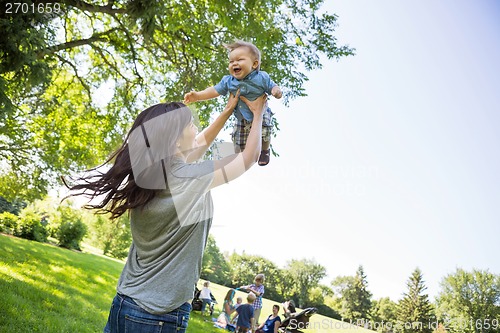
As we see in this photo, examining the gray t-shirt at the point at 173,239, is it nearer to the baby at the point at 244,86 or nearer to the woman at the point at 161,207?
the woman at the point at 161,207

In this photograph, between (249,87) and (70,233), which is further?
(70,233)

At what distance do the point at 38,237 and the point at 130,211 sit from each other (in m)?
23.5

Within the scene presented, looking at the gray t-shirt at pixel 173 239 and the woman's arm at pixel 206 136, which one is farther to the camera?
the woman's arm at pixel 206 136

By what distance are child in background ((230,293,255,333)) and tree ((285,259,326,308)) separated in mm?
33363

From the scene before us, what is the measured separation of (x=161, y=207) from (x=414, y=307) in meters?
58.6

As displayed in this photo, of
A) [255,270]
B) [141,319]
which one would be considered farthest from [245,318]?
[255,270]

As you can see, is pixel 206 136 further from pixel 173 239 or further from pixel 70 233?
pixel 70 233

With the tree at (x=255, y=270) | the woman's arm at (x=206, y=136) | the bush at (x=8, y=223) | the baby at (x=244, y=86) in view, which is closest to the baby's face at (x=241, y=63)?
the baby at (x=244, y=86)

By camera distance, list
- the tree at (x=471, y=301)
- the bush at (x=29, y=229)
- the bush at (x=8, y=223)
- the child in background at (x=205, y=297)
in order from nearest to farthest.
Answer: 1. the child in background at (x=205, y=297)
2. the bush at (x=29, y=229)
3. the bush at (x=8, y=223)
4. the tree at (x=471, y=301)

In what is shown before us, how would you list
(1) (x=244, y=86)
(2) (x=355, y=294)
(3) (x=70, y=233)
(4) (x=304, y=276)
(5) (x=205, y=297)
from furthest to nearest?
(2) (x=355, y=294) < (4) (x=304, y=276) < (3) (x=70, y=233) < (5) (x=205, y=297) < (1) (x=244, y=86)

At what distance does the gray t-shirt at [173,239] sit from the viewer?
1.55 m

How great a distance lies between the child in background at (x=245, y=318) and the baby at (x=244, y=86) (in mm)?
7686

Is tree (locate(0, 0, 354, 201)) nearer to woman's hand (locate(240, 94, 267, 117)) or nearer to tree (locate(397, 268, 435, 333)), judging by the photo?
woman's hand (locate(240, 94, 267, 117))

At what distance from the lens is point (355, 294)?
51188 millimetres
